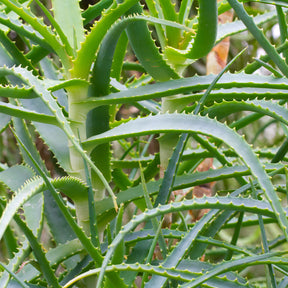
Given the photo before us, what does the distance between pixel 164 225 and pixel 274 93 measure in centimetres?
21

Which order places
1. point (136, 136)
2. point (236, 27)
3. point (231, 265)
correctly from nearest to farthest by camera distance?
point (231, 265) → point (136, 136) → point (236, 27)

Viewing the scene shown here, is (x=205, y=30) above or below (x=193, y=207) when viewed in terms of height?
above

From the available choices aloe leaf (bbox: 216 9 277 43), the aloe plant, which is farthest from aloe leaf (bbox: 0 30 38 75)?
aloe leaf (bbox: 216 9 277 43)

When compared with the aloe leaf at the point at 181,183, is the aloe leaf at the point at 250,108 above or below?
above

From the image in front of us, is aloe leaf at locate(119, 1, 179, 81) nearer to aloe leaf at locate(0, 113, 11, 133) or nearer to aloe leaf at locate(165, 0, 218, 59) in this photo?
aloe leaf at locate(165, 0, 218, 59)

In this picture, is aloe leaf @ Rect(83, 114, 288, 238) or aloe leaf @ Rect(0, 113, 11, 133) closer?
aloe leaf @ Rect(83, 114, 288, 238)

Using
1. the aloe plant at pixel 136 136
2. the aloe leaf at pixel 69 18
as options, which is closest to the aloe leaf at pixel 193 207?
the aloe plant at pixel 136 136

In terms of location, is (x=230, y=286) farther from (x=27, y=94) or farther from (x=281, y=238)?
(x=27, y=94)

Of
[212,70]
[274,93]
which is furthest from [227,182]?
[274,93]

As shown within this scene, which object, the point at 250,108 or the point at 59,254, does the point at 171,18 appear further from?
the point at 59,254

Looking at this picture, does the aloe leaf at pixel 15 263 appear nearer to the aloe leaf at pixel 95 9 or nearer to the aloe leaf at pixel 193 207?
the aloe leaf at pixel 193 207

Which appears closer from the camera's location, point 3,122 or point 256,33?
point 256,33

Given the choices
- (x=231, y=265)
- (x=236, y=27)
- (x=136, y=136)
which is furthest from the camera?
(x=236, y=27)

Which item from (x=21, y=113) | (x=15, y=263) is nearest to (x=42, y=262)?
(x=15, y=263)
